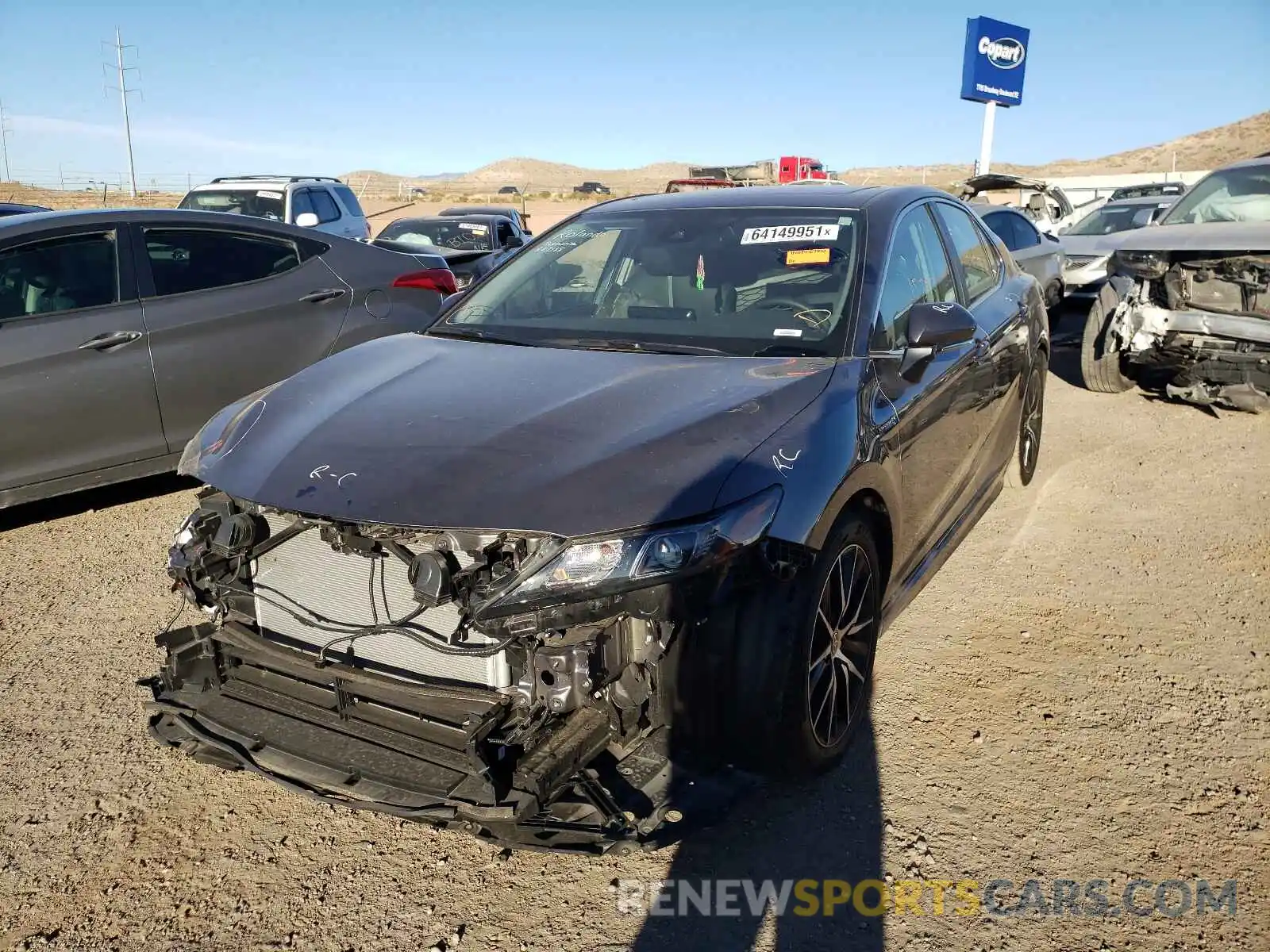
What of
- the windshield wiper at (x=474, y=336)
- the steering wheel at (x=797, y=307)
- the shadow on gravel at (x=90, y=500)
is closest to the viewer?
the steering wheel at (x=797, y=307)

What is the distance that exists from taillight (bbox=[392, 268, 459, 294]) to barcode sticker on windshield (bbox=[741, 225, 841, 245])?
3208 millimetres

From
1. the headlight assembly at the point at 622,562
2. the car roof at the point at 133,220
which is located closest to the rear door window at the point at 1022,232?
the car roof at the point at 133,220

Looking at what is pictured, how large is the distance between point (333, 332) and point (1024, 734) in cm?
447

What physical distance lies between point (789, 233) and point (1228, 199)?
654 cm

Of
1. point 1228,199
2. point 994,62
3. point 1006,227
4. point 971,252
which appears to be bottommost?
point 971,252

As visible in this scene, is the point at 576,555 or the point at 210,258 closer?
the point at 576,555

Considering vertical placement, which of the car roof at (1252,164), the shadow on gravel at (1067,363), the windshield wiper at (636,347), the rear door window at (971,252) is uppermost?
the car roof at (1252,164)

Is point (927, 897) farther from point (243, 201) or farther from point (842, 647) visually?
point (243, 201)

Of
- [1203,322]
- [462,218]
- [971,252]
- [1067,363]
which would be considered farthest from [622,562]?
[462,218]

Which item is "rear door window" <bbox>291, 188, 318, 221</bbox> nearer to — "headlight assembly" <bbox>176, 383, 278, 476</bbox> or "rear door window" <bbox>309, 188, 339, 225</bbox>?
"rear door window" <bbox>309, 188, 339, 225</bbox>

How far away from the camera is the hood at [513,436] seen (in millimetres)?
2400

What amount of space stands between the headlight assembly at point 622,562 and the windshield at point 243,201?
35.7 feet

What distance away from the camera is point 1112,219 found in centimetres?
1502

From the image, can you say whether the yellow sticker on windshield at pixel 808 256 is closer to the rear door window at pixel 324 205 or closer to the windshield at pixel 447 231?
the rear door window at pixel 324 205
